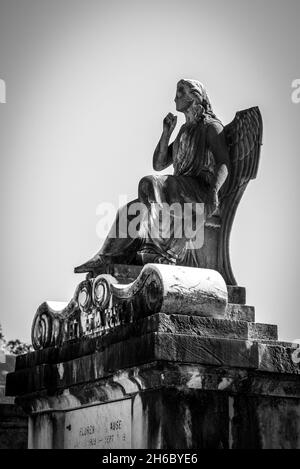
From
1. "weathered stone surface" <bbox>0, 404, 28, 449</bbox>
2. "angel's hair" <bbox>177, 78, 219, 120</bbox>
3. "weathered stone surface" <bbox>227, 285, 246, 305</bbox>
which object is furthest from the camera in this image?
"weathered stone surface" <bbox>0, 404, 28, 449</bbox>

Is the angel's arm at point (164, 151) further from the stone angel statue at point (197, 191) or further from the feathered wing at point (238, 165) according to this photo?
the feathered wing at point (238, 165)

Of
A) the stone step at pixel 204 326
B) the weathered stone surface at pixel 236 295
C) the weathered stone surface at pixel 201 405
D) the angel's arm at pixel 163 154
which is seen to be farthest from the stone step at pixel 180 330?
the angel's arm at pixel 163 154

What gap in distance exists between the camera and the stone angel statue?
444 inches

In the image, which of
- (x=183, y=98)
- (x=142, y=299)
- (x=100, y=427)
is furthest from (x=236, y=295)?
(x=183, y=98)

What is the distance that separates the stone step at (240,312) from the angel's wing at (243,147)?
155cm

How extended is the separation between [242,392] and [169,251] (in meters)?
1.85

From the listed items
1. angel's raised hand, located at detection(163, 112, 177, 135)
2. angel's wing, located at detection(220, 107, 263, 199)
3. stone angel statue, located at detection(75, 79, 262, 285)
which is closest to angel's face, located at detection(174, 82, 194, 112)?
stone angel statue, located at detection(75, 79, 262, 285)

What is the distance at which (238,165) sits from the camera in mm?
11625

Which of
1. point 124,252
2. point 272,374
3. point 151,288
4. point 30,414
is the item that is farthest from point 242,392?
point 30,414

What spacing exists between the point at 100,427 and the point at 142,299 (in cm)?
158

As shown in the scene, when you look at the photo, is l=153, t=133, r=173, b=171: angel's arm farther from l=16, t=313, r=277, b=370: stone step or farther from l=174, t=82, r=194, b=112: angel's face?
l=16, t=313, r=277, b=370: stone step

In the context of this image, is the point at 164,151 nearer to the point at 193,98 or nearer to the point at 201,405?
the point at 193,98

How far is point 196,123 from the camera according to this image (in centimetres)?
1193

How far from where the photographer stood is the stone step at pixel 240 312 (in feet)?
34.7
